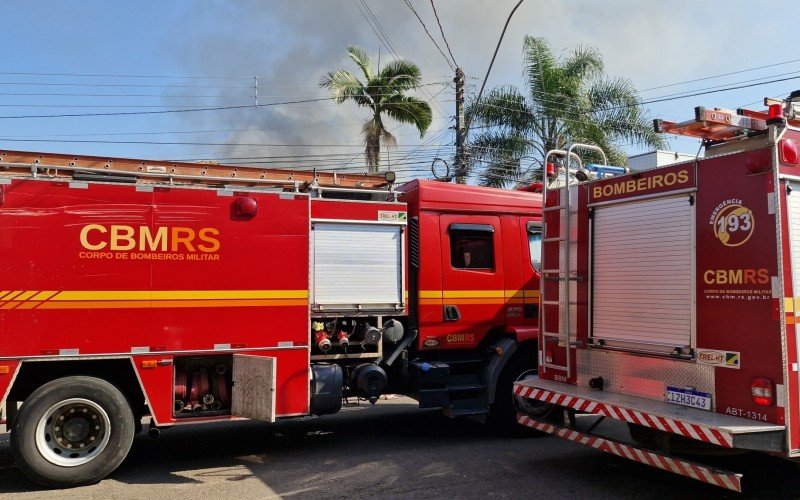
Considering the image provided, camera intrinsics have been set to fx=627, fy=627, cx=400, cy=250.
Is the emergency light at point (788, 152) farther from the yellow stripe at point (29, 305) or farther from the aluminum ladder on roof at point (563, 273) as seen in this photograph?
the yellow stripe at point (29, 305)

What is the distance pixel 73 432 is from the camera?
6.02 metres

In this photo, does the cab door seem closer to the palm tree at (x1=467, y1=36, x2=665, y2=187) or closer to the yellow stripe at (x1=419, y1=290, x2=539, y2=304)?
the yellow stripe at (x1=419, y1=290, x2=539, y2=304)

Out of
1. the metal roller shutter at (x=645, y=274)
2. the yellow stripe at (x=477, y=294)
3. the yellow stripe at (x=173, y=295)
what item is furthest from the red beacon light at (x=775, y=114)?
the yellow stripe at (x=173, y=295)

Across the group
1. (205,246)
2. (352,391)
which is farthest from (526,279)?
(205,246)

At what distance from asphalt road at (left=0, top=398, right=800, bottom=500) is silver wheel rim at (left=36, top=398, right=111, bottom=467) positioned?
1.06 ft

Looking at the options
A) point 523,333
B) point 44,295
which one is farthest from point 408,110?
point 44,295

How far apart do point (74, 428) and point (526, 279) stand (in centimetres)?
549

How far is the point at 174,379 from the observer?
6.41 m

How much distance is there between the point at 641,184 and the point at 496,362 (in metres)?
2.90

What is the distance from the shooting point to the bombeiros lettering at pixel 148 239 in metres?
6.19

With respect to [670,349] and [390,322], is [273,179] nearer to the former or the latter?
[390,322]

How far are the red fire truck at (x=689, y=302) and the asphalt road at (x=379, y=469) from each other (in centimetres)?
55

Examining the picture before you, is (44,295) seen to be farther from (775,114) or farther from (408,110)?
(408,110)

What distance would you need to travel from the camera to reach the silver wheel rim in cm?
588
